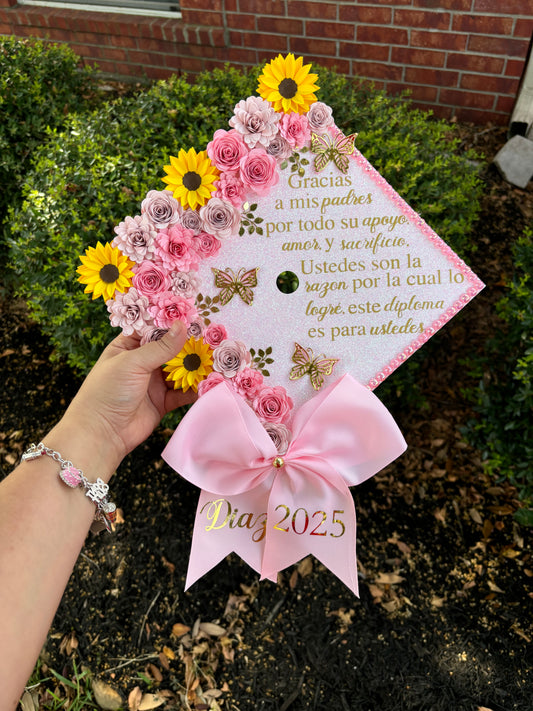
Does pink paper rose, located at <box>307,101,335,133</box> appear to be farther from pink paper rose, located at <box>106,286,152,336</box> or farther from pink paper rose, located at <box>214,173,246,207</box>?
pink paper rose, located at <box>106,286,152,336</box>

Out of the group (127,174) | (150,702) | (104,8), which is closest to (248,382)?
(127,174)

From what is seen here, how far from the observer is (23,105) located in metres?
3.00

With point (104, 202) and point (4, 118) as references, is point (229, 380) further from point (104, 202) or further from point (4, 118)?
point (4, 118)

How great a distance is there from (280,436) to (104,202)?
1335 mm

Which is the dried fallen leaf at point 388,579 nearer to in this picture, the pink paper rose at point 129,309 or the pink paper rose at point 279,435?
the pink paper rose at point 279,435

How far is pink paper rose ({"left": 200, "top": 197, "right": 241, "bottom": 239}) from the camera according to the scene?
1248 millimetres

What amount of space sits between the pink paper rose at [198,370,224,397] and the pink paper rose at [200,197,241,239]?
1.12 feet

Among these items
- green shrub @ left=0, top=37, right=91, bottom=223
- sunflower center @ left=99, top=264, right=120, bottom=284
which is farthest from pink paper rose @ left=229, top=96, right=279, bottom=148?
green shrub @ left=0, top=37, right=91, bottom=223

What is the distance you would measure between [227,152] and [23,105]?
7.73 feet

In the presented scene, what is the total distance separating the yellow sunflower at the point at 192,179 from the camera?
4.17 ft

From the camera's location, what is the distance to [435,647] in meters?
2.06

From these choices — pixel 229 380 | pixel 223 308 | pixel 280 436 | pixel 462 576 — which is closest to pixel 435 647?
pixel 462 576

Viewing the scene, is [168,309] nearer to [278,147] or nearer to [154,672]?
[278,147]

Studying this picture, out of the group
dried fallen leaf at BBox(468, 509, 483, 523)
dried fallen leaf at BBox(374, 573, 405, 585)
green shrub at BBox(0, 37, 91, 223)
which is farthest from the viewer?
green shrub at BBox(0, 37, 91, 223)
